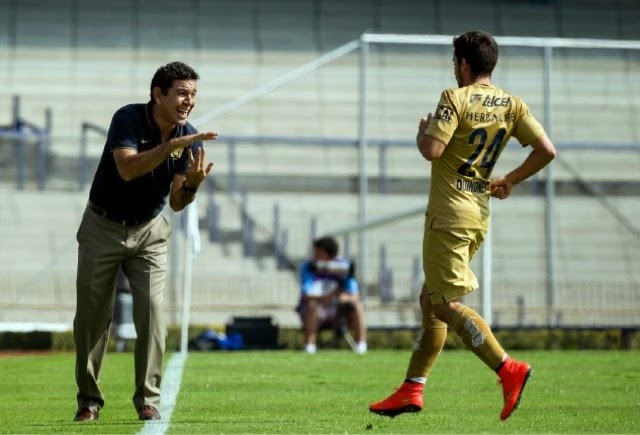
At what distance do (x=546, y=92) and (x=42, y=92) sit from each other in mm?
10462

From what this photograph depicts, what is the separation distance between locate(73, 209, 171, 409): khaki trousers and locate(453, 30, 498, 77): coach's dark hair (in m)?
1.91

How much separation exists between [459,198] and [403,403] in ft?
3.43

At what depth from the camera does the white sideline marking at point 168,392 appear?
7.05 metres

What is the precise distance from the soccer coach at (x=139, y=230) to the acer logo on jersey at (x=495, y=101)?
1461mm

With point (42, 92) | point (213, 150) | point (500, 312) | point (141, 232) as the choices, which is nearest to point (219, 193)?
point (213, 150)

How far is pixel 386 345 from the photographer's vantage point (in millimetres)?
17516

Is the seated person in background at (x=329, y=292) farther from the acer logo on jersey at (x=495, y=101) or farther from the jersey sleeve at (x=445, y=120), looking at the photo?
the jersey sleeve at (x=445, y=120)

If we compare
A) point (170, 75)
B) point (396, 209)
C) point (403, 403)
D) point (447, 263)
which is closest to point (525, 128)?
point (447, 263)

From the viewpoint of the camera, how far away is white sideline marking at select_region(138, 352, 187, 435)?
Answer: 705 centimetres

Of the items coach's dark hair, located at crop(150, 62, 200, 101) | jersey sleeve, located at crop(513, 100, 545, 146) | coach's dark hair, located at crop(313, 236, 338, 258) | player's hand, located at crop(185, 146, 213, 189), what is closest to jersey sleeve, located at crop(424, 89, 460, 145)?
jersey sleeve, located at crop(513, 100, 545, 146)

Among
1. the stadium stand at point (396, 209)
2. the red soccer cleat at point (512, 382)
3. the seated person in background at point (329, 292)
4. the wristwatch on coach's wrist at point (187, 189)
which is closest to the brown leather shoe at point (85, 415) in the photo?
the wristwatch on coach's wrist at point (187, 189)

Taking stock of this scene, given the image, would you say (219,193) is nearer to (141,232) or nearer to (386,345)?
(386,345)

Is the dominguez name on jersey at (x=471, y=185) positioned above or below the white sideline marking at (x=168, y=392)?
above

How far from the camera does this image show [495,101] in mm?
7188
